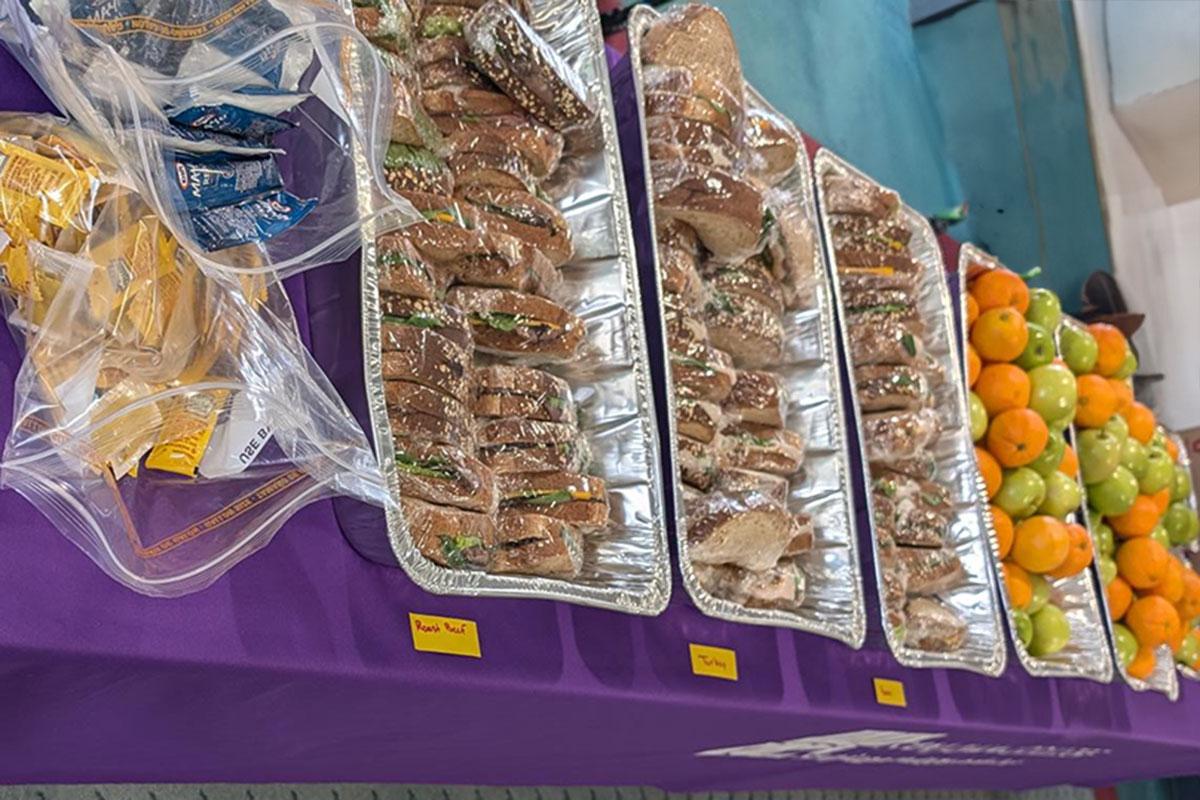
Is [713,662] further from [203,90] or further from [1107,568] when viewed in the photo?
[1107,568]

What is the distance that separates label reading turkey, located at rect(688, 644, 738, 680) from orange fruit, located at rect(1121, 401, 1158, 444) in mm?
2447

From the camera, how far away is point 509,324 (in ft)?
5.90

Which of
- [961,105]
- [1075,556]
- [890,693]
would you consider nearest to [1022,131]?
[961,105]

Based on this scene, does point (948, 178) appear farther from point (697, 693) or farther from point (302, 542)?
point (302, 542)

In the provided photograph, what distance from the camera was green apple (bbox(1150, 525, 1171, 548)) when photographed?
3.96m

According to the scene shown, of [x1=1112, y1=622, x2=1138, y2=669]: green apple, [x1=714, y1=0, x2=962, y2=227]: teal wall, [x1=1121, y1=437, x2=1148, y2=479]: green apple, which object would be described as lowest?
[x1=1112, y1=622, x2=1138, y2=669]: green apple

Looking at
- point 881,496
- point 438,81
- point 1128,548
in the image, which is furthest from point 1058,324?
point 438,81

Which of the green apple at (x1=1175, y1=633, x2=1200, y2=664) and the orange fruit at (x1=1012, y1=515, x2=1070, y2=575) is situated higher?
the orange fruit at (x1=1012, y1=515, x2=1070, y2=575)

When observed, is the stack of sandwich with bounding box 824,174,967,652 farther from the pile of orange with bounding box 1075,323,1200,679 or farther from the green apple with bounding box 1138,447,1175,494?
the green apple with bounding box 1138,447,1175,494

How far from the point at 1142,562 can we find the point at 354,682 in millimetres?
3013

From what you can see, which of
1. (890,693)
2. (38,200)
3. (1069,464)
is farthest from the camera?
(1069,464)

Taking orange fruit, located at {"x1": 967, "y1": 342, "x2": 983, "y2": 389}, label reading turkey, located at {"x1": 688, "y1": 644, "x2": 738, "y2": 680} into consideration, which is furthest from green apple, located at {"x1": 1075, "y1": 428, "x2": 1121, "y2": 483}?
label reading turkey, located at {"x1": 688, "y1": 644, "x2": 738, "y2": 680}

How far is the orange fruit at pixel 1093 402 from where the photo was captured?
3.69 meters

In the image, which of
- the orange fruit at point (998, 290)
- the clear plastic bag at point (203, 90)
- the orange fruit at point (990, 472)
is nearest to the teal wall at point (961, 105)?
the orange fruit at point (998, 290)
